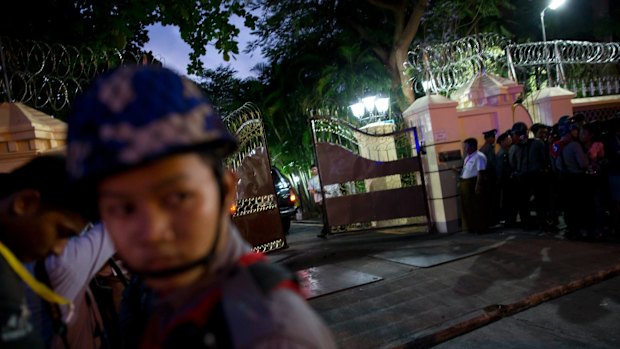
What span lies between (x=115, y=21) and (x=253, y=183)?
329 centimetres

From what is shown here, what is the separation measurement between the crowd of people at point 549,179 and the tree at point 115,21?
4551mm

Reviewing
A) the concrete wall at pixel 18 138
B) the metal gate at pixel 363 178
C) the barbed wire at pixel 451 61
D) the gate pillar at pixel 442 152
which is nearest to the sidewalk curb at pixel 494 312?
the gate pillar at pixel 442 152

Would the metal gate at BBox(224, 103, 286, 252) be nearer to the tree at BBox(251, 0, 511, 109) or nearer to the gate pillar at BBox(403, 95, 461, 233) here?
the gate pillar at BBox(403, 95, 461, 233)

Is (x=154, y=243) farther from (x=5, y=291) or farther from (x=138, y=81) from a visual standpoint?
(x=5, y=291)

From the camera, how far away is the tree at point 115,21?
5.88 metres

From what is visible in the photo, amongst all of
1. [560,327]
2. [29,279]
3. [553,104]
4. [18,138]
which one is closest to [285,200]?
[553,104]

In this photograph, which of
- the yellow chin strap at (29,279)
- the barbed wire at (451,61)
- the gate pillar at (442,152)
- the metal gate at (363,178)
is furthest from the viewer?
the barbed wire at (451,61)

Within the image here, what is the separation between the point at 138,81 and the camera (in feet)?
2.77

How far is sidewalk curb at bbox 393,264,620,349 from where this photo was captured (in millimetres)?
3611

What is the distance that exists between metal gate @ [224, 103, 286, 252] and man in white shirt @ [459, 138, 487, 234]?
3.41 m

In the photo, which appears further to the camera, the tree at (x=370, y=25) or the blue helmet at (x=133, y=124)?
the tree at (x=370, y=25)

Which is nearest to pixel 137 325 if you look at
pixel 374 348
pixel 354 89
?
pixel 374 348

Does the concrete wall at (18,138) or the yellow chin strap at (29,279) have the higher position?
the concrete wall at (18,138)

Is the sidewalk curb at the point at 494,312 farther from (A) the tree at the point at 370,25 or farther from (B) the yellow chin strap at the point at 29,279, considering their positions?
(A) the tree at the point at 370,25
